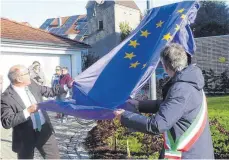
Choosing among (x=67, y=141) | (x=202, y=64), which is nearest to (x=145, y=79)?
(x=67, y=141)

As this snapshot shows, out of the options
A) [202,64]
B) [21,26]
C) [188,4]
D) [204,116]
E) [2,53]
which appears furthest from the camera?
[202,64]

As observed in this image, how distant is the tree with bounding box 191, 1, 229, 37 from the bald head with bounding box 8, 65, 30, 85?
110ft

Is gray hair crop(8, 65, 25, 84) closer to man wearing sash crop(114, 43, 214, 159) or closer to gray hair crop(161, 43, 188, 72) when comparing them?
man wearing sash crop(114, 43, 214, 159)

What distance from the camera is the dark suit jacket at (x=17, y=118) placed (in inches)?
155

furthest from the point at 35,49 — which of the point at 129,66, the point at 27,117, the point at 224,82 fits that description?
the point at 27,117

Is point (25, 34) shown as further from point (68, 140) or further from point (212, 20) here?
point (212, 20)

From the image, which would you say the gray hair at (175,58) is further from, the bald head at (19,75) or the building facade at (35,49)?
the building facade at (35,49)

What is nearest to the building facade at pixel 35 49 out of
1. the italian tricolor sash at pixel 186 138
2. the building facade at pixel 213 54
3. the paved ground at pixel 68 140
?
the paved ground at pixel 68 140

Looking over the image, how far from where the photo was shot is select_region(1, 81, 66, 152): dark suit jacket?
12.9 ft

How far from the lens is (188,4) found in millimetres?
4352

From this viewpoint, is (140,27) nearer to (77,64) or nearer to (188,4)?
(188,4)

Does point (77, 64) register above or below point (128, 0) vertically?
below

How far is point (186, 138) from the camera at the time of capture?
2.76m

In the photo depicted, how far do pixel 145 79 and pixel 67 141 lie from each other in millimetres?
4476
